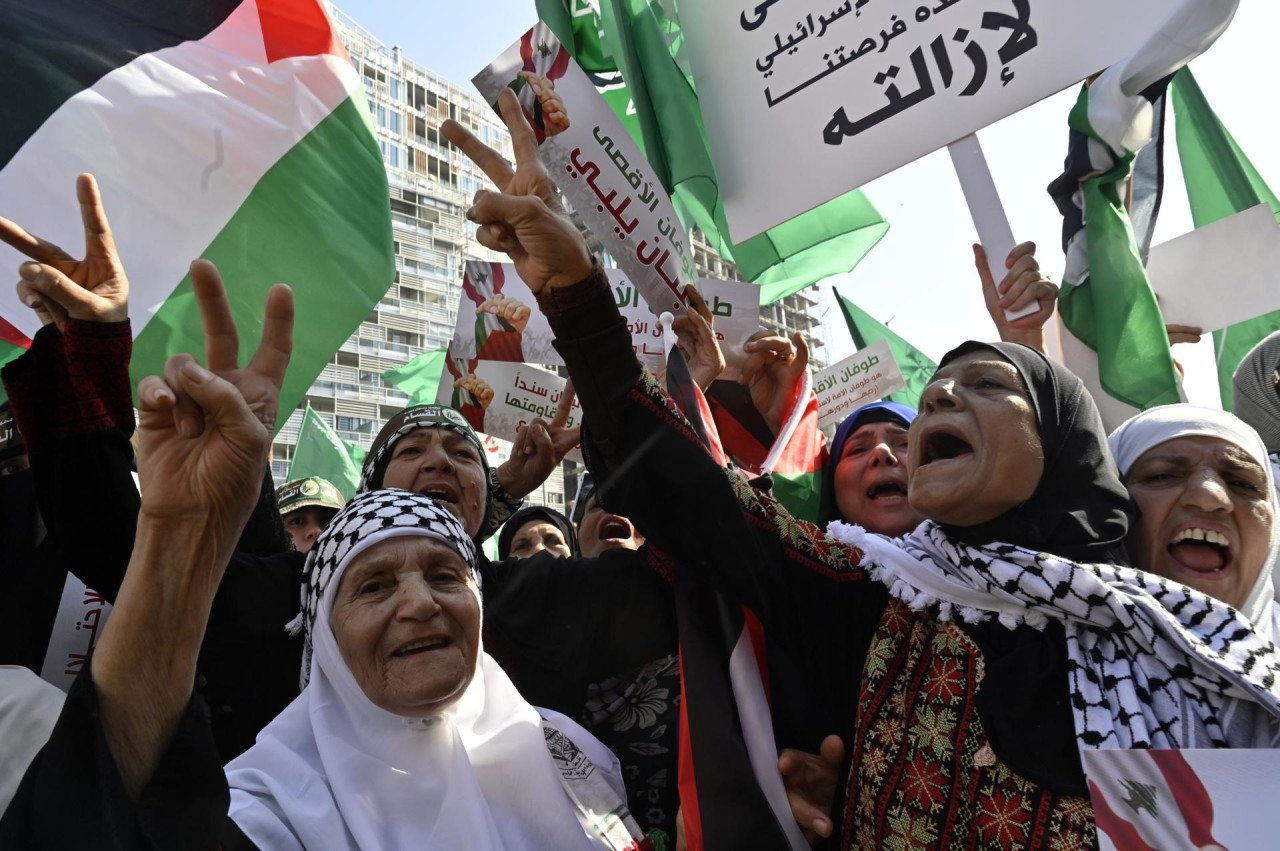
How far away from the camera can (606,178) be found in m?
2.69

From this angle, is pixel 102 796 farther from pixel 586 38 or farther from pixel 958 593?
pixel 586 38

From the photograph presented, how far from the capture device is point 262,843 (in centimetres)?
152

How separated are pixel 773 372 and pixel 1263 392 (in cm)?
146

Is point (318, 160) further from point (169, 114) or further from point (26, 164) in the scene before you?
point (26, 164)

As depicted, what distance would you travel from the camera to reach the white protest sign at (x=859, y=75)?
2820 millimetres

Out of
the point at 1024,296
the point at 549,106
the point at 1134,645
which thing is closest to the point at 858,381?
the point at 1024,296

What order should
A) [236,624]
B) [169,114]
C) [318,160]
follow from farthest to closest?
[318,160], [169,114], [236,624]

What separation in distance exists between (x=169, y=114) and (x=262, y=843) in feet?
7.92

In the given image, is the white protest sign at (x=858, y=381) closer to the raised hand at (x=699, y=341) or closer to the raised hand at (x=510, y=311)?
the raised hand at (x=510, y=311)

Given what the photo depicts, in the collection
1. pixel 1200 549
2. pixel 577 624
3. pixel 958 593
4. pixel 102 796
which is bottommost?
pixel 102 796

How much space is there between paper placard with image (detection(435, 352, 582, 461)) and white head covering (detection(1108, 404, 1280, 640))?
3414 millimetres

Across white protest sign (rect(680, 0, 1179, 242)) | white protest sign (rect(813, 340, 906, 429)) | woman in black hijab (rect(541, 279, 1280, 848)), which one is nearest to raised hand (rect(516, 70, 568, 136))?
white protest sign (rect(680, 0, 1179, 242))

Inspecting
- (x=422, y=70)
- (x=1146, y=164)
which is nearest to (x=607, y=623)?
(x=1146, y=164)

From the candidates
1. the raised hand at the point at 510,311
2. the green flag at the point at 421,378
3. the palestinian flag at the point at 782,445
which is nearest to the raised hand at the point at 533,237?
the palestinian flag at the point at 782,445
